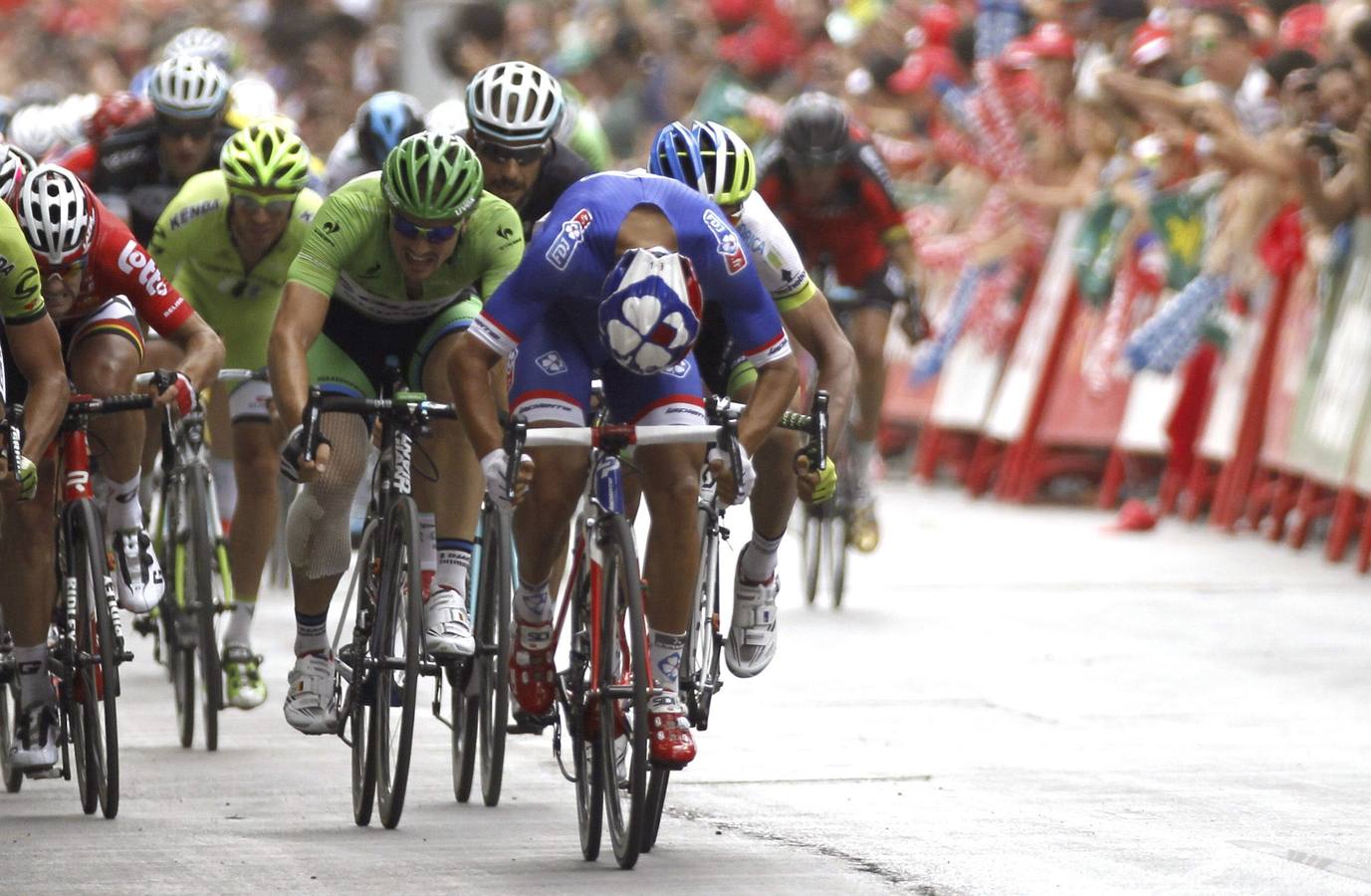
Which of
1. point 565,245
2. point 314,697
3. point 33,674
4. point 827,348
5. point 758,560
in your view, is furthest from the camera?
point 758,560

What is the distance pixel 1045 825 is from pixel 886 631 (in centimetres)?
420

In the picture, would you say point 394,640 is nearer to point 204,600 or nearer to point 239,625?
point 204,600

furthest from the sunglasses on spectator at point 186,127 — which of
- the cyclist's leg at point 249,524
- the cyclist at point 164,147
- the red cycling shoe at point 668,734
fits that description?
the red cycling shoe at point 668,734

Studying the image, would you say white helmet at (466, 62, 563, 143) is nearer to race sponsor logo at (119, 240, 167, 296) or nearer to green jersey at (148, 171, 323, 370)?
race sponsor logo at (119, 240, 167, 296)

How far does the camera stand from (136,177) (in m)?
11.0

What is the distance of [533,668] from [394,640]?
1.27ft

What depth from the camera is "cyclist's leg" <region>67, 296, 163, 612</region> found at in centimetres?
831

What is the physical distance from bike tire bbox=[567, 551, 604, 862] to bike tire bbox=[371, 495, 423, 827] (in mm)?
436

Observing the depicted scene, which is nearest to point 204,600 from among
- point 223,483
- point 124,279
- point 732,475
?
point 124,279

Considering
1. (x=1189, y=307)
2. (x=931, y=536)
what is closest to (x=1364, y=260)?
(x=1189, y=307)

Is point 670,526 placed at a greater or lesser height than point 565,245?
lesser

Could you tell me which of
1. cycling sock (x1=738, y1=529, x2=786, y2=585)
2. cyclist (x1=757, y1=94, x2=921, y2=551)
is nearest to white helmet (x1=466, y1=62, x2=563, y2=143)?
Answer: cycling sock (x1=738, y1=529, x2=786, y2=585)

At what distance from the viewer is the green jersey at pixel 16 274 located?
287 inches

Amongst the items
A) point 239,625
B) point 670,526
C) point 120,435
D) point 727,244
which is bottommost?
point 239,625
